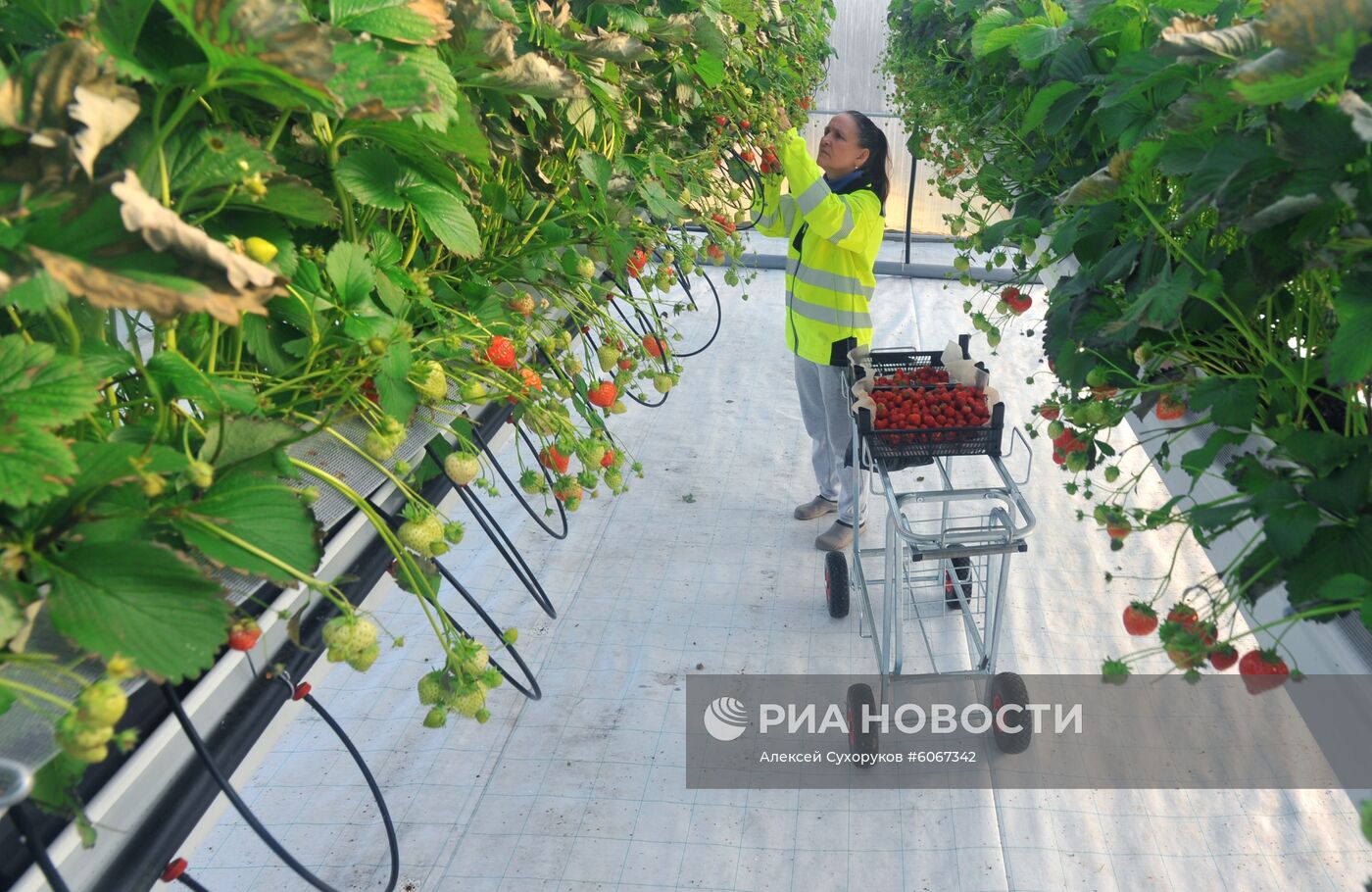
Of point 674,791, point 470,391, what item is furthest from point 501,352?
point 674,791

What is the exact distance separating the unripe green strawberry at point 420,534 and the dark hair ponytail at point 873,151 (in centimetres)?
296

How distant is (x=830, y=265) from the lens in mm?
3520

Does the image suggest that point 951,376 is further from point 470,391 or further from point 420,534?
point 420,534

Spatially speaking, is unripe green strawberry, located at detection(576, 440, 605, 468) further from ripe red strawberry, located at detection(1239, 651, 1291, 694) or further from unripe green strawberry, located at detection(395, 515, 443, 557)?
ripe red strawberry, located at detection(1239, 651, 1291, 694)

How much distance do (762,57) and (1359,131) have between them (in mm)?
2662

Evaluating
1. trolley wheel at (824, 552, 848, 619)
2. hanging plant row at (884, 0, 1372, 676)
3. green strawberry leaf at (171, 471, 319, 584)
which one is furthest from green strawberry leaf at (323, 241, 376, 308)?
trolley wheel at (824, 552, 848, 619)

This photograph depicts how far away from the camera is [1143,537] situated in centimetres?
354

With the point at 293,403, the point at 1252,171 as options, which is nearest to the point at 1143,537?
the point at 1252,171

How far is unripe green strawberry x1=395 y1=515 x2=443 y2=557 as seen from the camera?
78cm

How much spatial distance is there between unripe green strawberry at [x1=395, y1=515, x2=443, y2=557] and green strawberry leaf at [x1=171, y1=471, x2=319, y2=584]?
0.13 meters

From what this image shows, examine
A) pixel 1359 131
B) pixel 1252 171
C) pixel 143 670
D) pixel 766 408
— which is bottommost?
pixel 143 670

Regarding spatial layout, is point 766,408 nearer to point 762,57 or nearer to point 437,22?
point 762,57

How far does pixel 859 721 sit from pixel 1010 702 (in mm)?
411

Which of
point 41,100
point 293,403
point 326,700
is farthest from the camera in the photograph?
point 326,700
